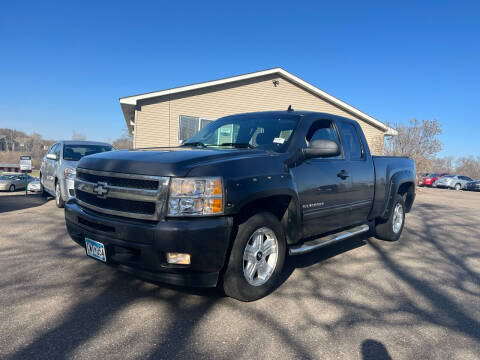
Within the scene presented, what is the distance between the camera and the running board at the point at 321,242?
11.6 ft

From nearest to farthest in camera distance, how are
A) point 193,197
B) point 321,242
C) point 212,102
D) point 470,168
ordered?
point 193,197, point 321,242, point 212,102, point 470,168

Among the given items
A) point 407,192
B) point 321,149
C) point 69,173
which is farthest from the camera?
point 69,173

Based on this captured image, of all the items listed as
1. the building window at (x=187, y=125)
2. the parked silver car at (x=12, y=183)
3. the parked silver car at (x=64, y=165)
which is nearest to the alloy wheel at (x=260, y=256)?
the parked silver car at (x=64, y=165)

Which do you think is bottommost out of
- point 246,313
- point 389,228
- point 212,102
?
point 246,313

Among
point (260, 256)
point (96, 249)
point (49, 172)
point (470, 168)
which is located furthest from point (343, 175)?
point (470, 168)

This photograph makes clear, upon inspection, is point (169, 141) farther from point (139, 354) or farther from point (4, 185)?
point (139, 354)

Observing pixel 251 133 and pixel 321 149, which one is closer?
pixel 321 149

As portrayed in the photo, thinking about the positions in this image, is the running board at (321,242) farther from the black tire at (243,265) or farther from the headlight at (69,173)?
the headlight at (69,173)

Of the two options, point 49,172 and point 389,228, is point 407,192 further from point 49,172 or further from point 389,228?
point 49,172

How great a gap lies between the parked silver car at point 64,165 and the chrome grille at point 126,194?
413 cm

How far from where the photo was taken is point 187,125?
49.0 feet

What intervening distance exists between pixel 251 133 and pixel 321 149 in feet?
3.14

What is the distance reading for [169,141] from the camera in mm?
14203

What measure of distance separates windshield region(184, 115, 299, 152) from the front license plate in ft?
5.51
